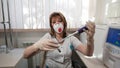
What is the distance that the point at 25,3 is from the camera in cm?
214

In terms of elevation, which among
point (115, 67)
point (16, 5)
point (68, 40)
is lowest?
point (115, 67)

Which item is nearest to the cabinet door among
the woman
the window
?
the woman

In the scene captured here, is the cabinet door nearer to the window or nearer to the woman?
the woman

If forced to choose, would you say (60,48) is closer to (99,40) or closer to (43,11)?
(99,40)

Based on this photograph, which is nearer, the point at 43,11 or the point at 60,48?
the point at 60,48

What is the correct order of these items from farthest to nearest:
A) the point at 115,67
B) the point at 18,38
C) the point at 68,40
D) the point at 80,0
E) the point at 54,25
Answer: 1. the point at 18,38
2. the point at 80,0
3. the point at 68,40
4. the point at 54,25
5. the point at 115,67

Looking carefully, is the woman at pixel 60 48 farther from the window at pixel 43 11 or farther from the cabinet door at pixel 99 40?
the window at pixel 43 11

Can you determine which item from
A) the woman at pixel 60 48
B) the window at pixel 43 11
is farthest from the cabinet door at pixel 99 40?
the window at pixel 43 11

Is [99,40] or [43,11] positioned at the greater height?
[43,11]

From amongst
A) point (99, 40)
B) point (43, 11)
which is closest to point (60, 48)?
point (99, 40)

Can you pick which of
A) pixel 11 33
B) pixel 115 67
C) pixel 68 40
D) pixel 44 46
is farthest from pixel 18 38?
pixel 115 67

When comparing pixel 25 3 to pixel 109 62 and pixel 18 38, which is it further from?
pixel 109 62

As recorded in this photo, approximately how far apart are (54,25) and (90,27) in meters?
0.39

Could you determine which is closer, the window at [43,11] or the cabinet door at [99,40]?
the cabinet door at [99,40]
